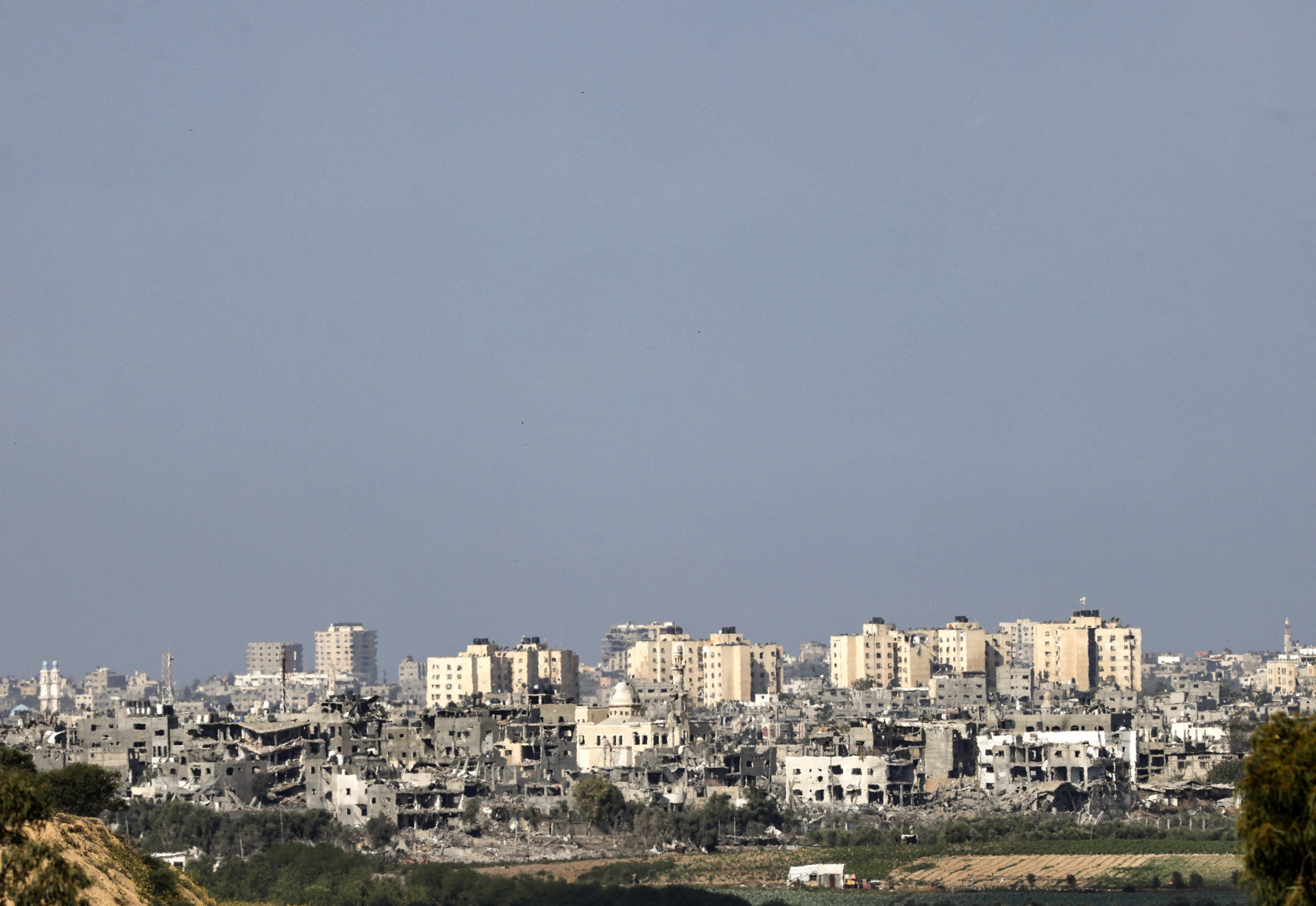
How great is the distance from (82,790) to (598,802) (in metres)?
26.0

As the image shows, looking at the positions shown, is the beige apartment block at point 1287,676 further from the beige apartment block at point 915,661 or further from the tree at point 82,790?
the tree at point 82,790

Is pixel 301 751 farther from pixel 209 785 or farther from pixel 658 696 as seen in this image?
pixel 658 696

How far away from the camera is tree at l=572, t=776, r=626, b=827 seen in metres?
68.8

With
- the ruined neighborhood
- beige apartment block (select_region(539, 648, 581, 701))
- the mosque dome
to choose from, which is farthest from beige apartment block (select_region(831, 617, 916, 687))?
the mosque dome

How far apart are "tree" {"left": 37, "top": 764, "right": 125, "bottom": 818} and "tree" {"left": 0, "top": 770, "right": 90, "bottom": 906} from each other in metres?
26.9

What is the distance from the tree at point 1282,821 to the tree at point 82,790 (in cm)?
3289

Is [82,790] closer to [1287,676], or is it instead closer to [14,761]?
[14,761]

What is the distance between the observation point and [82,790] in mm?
46250

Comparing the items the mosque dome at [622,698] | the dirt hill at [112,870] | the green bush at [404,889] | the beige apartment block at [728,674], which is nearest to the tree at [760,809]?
the green bush at [404,889]

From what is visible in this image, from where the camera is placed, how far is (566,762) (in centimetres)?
7894

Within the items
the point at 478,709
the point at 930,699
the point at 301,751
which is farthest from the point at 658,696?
the point at 301,751

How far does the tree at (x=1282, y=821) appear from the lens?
57.4ft

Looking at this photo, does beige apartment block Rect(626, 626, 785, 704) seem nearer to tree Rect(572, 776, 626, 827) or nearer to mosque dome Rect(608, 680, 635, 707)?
mosque dome Rect(608, 680, 635, 707)

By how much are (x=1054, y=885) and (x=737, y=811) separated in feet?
46.9
